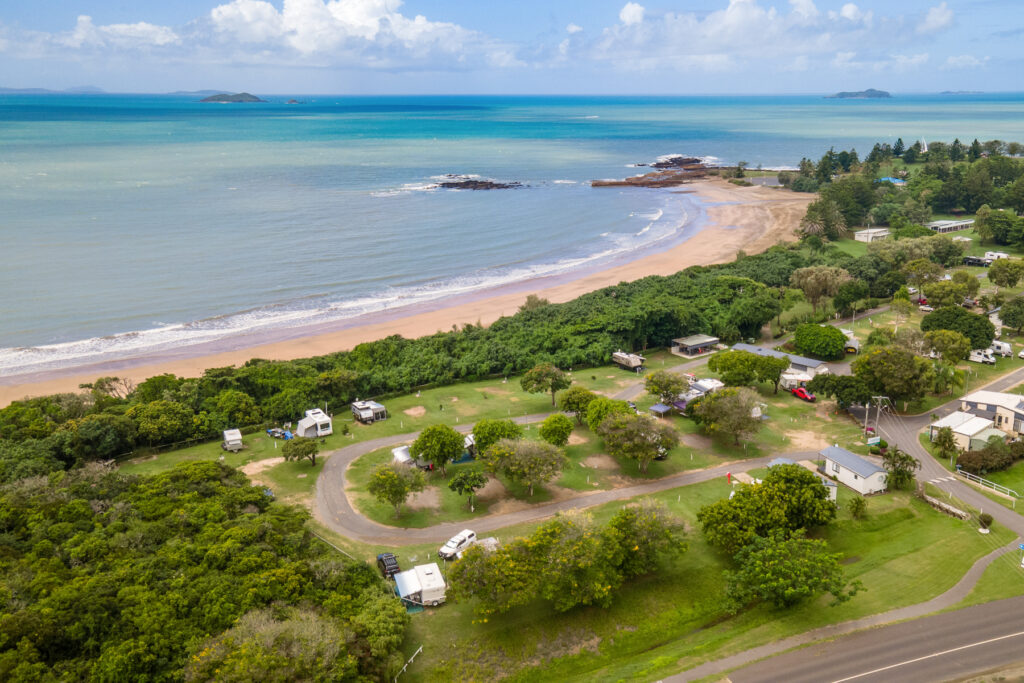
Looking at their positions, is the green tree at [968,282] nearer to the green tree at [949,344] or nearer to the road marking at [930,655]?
the green tree at [949,344]

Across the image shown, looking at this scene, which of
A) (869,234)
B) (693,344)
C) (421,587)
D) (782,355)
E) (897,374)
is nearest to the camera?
(421,587)

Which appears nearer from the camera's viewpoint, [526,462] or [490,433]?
[526,462]

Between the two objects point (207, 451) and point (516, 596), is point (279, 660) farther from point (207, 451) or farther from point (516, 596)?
point (207, 451)

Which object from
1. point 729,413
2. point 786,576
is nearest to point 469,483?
point 786,576

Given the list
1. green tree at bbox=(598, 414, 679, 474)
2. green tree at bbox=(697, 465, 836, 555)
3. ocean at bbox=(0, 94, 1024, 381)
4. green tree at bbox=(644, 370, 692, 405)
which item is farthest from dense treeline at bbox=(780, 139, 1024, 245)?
green tree at bbox=(697, 465, 836, 555)

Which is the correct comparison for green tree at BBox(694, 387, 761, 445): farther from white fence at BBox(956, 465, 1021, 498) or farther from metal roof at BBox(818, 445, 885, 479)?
white fence at BBox(956, 465, 1021, 498)

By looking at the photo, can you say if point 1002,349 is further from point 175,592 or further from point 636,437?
point 175,592
